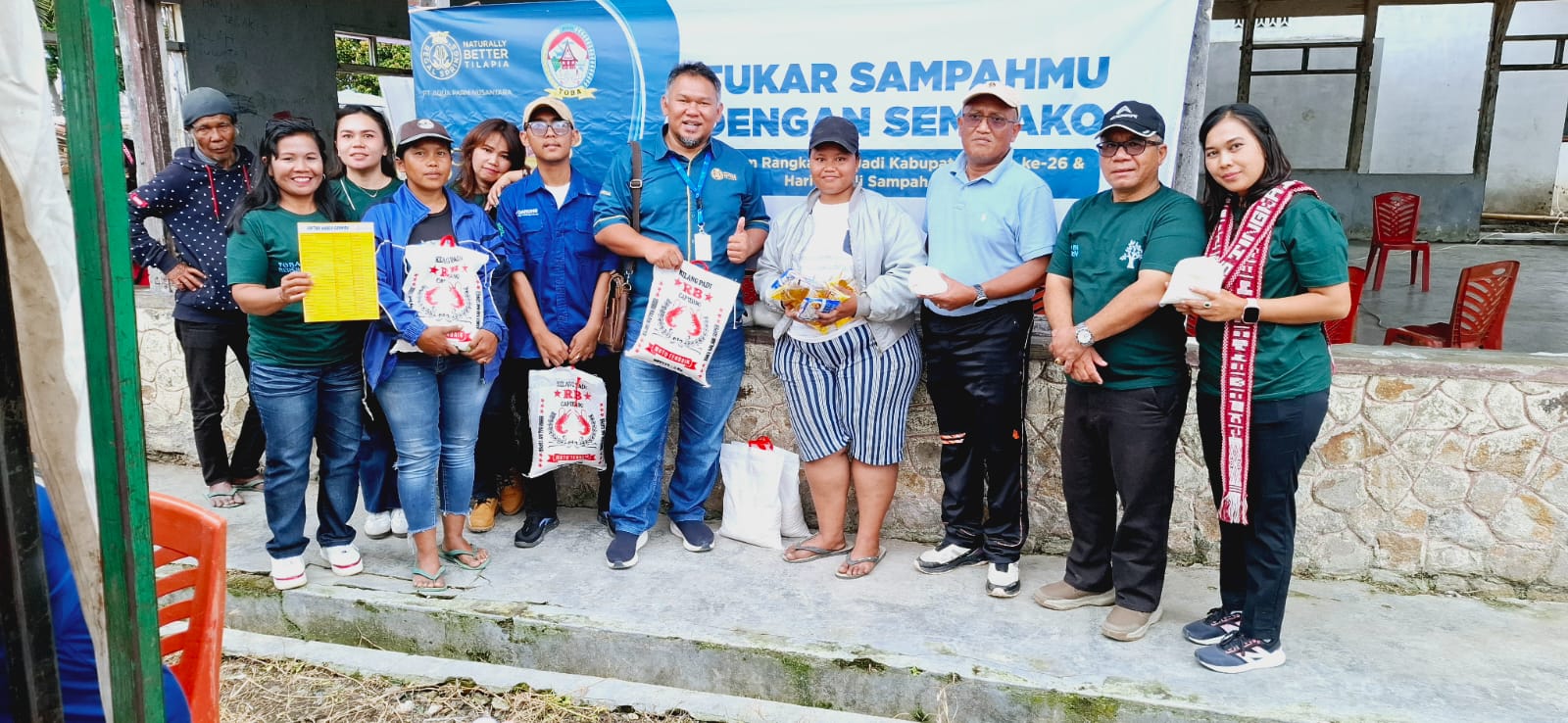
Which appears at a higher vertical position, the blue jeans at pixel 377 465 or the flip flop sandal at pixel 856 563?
the blue jeans at pixel 377 465

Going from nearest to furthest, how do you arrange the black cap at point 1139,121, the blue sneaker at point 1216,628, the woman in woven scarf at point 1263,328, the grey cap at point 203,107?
the woman in woven scarf at point 1263,328 < the black cap at point 1139,121 < the blue sneaker at point 1216,628 < the grey cap at point 203,107

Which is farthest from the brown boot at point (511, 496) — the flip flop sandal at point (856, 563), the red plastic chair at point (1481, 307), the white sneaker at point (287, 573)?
the red plastic chair at point (1481, 307)

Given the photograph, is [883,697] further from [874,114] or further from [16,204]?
[16,204]

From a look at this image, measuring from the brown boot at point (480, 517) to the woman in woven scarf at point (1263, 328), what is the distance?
296 cm

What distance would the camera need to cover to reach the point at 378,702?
3527 mm

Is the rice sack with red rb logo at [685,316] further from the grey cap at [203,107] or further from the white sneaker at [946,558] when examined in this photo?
the grey cap at [203,107]

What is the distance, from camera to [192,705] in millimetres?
2121

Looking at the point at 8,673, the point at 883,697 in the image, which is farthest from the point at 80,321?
the point at 883,697

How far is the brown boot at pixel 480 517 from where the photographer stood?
180 inches

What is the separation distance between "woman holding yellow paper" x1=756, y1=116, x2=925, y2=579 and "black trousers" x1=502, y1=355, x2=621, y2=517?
78 cm

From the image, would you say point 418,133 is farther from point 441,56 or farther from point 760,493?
point 760,493

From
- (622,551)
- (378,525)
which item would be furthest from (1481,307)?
(378,525)

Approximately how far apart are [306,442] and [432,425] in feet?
1.54

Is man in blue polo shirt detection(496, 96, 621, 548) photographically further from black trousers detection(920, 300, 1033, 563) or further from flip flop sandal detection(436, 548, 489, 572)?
black trousers detection(920, 300, 1033, 563)
